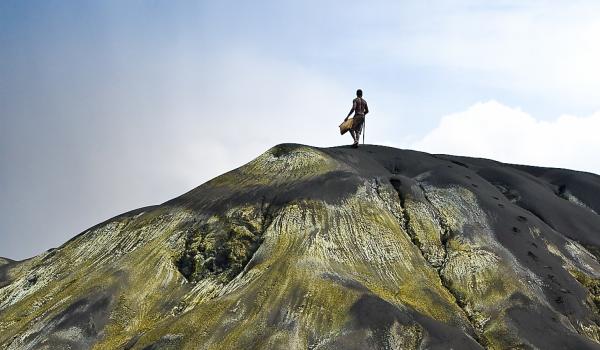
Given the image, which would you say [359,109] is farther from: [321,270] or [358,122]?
[321,270]

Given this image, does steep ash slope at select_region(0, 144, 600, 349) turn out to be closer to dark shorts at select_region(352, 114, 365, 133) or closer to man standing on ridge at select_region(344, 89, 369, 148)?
dark shorts at select_region(352, 114, 365, 133)

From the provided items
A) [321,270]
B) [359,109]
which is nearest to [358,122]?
[359,109]

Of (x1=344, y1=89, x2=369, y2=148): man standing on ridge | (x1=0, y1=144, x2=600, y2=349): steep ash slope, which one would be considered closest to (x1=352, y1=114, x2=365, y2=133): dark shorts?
(x1=344, y1=89, x2=369, y2=148): man standing on ridge

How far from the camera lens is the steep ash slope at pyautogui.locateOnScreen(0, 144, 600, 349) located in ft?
147

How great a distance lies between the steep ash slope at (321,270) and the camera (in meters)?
44.7

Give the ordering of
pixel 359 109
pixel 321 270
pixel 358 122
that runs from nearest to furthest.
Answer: pixel 321 270 → pixel 359 109 → pixel 358 122

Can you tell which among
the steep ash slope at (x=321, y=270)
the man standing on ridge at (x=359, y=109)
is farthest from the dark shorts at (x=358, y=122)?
the steep ash slope at (x=321, y=270)

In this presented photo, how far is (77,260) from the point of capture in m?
60.3

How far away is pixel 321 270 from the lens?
48250 millimetres

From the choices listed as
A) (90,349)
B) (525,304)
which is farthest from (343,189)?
(90,349)

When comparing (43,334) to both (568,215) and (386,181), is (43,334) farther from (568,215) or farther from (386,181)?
(568,215)

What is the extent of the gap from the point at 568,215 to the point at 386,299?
3141 cm

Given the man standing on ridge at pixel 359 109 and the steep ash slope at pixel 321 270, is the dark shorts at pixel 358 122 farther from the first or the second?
the steep ash slope at pixel 321 270

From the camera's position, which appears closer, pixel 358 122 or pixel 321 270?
pixel 321 270
